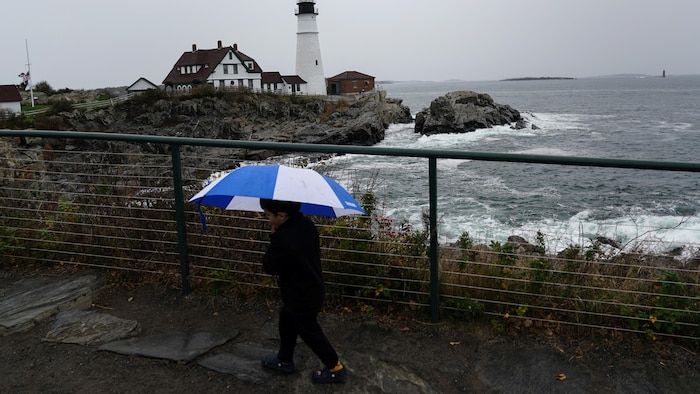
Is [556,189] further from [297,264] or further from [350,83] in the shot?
[350,83]

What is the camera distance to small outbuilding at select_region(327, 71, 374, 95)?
294 ft

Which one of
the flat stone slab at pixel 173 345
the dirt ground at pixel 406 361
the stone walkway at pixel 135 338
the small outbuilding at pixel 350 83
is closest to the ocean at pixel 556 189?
the dirt ground at pixel 406 361

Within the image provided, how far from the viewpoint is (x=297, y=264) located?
3.62 meters

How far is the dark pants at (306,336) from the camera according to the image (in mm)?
3793

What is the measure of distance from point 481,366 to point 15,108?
185ft

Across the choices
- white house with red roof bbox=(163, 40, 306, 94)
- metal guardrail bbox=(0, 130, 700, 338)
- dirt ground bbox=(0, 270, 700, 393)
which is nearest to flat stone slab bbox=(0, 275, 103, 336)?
dirt ground bbox=(0, 270, 700, 393)

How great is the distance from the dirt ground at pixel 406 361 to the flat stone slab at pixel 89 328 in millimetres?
97

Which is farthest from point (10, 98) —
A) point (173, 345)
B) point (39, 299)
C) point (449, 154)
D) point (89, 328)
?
point (449, 154)

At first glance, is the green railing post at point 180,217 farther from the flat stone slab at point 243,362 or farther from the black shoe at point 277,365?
the black shoe at point 277,365

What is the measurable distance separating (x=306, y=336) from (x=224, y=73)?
69.5 metres

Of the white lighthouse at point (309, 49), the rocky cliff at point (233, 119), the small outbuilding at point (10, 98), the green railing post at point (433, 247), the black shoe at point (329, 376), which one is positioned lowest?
the black shoe at point (329, 376)

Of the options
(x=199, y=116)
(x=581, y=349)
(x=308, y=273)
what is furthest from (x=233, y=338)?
(x=199, y=116)

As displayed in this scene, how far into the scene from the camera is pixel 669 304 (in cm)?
455

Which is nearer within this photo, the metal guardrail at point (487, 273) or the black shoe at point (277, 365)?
the black shoe at point (277, 365)
